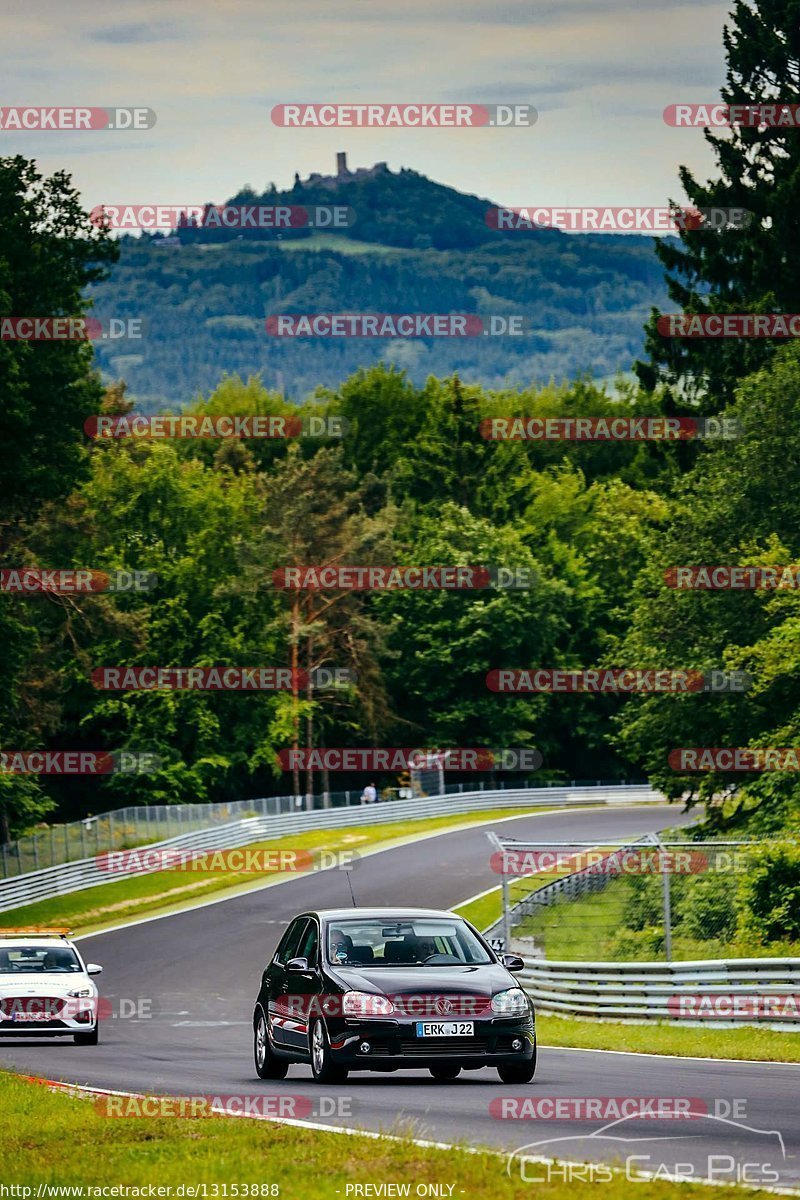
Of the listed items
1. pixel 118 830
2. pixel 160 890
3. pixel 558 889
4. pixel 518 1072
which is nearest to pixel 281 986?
pixel 518 1072

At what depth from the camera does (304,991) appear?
15844 millimetres

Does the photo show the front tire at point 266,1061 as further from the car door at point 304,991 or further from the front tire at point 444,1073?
the front tire at point 444,1073

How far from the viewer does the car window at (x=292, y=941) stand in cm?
1711

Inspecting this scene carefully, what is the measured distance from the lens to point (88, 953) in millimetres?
43156

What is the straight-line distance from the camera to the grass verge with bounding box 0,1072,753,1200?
9.33 metres

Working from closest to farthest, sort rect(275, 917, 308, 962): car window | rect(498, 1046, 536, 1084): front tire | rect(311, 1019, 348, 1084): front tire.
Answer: rect(311, 1019, 348, 1084): front tire < rect(498, 1046, 536, 1084): front tire < rect(275, 917, 308, 962): car window

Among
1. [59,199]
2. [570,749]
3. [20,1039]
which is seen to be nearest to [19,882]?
[59,199]

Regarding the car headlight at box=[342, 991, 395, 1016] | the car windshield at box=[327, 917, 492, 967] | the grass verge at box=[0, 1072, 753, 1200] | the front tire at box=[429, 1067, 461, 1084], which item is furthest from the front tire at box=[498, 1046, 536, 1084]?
the grass verge at box=[0, 1072, 753, 1200]

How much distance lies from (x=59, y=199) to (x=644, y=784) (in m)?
53.7

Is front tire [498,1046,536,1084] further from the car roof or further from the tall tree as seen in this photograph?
the tall tree

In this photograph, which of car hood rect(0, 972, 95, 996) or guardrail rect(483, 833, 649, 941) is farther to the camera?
guardrail rect(483, 833, 649, 941)

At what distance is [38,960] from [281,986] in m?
9.71

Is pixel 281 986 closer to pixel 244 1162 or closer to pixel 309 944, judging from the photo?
pixel 309 944

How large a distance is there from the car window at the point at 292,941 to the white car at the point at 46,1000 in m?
7.24
